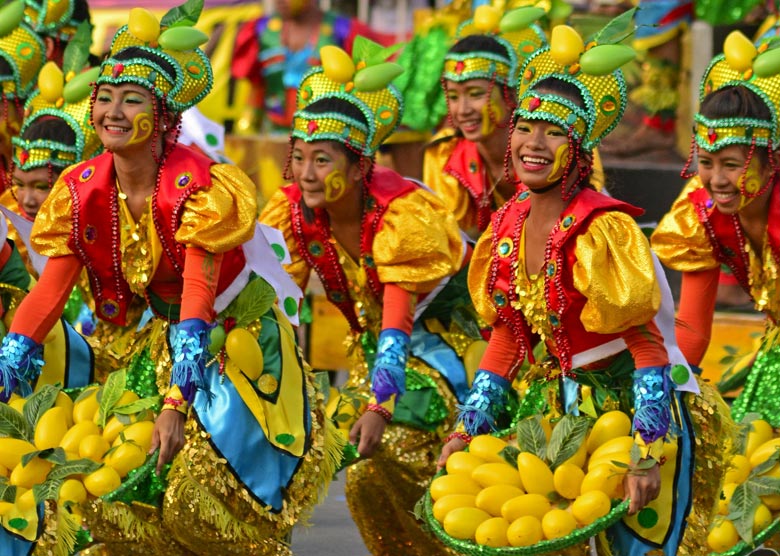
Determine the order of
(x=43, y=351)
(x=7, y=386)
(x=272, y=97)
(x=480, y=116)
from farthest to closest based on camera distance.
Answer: (x=272, y=97) < (x=480, y=116) < (x=43, y=351) < (x=7, y=386)

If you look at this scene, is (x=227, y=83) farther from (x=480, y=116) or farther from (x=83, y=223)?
(x=83, y=223)

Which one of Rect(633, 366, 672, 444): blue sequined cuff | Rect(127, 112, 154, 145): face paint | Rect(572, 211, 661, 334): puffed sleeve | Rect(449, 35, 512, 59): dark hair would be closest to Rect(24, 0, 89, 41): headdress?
Rect(449, 35, 512, 59): dark hair

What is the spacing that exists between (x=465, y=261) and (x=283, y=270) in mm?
1015

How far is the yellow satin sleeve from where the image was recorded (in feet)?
25.2

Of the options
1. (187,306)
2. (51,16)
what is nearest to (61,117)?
(51,16)

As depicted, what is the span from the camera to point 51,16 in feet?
28.2

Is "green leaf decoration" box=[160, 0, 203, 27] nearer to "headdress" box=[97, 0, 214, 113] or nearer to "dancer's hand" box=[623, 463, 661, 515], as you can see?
"headdress" box=[97, 0, 214, 113]

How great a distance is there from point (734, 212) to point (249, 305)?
5.16 feet

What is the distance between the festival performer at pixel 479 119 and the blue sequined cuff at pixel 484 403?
2011 mm

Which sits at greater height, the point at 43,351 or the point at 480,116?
the point at 480,116

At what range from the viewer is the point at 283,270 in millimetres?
6156

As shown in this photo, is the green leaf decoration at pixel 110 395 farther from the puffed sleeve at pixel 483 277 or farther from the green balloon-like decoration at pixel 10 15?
the green balloon-like decoration at pixel 10 15

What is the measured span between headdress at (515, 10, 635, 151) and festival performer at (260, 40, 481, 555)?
42.4 inches

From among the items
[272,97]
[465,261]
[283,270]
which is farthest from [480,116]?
[272,97]
